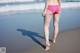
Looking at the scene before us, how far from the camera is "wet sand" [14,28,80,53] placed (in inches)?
242

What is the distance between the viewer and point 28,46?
660 centimetres

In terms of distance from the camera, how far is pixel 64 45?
6559 mm

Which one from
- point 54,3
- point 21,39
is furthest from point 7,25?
point 54,3

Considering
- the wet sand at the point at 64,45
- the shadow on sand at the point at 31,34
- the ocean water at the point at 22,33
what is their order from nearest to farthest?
1. the wet sand at the point at 64,45
2. the ocean water at the point at 22,33
3. the shadow on sand at the point at 31,34

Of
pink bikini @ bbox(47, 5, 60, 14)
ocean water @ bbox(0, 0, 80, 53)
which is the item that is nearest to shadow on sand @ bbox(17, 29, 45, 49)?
ocean water @ bbox(0, 0, 80, 53)

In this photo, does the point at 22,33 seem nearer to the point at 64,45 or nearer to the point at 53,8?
the point at 64,45

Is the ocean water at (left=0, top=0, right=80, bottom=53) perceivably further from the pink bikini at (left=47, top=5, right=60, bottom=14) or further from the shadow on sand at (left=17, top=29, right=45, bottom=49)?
the pink bikini at (left=47, top=5, right=60, bottom=14)

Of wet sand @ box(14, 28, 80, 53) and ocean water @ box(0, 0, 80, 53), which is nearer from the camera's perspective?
wet sand @ box(14, 28, 80, 53)

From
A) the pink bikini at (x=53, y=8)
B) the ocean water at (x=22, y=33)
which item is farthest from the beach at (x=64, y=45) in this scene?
the pink bikini at (x=53, y=8)

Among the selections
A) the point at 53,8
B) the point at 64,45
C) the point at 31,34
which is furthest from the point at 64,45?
the point at 31,34

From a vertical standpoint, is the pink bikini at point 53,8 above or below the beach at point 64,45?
above

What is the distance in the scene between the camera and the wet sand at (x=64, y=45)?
614 centimetres

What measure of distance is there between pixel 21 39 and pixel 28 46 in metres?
0.73

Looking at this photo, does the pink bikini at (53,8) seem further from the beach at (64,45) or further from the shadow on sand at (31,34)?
the shadow on sand at (31,34)
